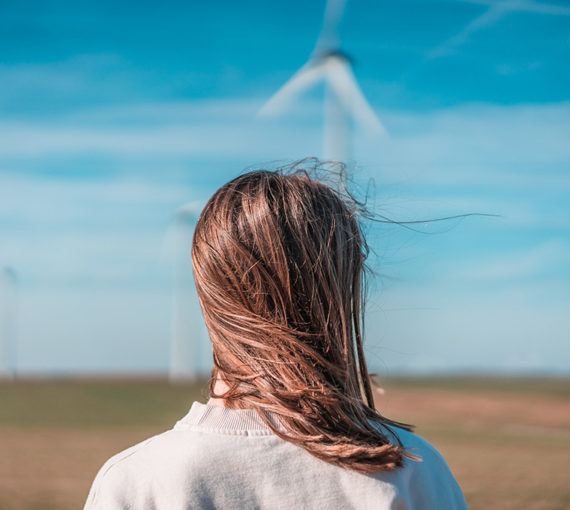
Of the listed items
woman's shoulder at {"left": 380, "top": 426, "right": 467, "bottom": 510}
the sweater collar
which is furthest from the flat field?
the sweater collar

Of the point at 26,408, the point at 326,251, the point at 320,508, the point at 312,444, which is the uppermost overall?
the point at 326,251

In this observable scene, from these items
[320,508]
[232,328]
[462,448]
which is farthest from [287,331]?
[462,448]

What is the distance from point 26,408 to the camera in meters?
78.1

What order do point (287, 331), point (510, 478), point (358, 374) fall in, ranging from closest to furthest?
point (287, 331), point (358, 374), point (510, 478)

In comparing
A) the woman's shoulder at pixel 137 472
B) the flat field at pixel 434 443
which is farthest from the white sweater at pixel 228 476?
the flat field at pixel 434 443

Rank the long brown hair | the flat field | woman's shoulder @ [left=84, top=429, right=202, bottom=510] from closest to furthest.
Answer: woman's shoulder @ [left=84, top=429, right=202, bottom=510] < the long brown hair < the flat field

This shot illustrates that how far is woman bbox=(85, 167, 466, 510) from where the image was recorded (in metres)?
2.25

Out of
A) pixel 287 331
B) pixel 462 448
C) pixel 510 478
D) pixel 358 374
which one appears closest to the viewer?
pixel 287 331

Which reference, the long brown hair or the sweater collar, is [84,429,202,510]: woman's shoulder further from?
the long brown hair

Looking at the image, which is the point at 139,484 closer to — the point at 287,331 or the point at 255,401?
the point at 255,401

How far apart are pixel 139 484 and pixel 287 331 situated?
555mm

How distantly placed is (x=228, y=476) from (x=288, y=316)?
0.47 meters

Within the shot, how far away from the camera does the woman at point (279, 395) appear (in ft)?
7.37

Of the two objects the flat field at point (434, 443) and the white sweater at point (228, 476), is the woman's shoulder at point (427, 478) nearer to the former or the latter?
the white sweater at point (228, 476)
